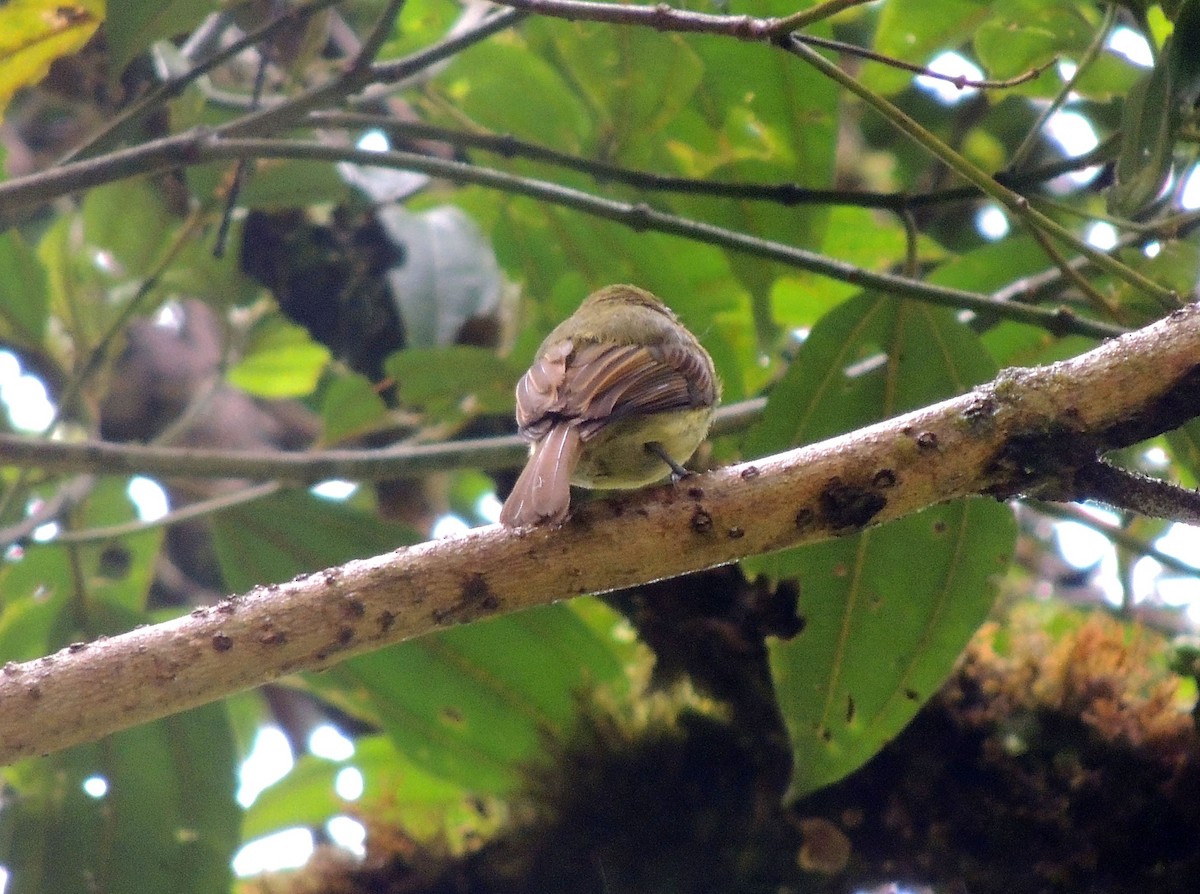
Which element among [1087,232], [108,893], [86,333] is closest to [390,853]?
[108,893]

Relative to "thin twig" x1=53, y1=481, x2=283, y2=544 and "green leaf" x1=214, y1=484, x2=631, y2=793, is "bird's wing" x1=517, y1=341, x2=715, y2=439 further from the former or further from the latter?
"thin twig" x1=53, y1=481, x2=283, y2=544

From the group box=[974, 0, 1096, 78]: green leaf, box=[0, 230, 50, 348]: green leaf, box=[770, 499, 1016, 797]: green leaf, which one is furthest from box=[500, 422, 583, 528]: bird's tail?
box=[0, 230, 50, 348]: green leaf

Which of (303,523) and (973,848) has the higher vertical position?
(303,523)

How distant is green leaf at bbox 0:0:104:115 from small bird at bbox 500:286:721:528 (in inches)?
44.6

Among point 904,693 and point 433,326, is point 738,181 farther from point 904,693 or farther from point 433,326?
point 904,693

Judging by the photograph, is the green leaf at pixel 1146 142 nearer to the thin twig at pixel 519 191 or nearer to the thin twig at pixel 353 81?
the thin twig at pixel 519 191

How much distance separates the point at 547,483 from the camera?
1790mm

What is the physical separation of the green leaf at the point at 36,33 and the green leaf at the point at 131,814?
60.5 inches

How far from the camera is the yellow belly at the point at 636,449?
2172mm

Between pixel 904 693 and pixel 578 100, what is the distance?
1879 millimetres

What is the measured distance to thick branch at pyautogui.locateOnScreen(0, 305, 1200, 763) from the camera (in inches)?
59.6

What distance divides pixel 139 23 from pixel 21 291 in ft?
3.64

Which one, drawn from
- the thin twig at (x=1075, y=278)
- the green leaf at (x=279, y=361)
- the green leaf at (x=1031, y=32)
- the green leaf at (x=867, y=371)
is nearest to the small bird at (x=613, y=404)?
the green leaf at (x=867, y=371)

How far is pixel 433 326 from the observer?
3414 mm
